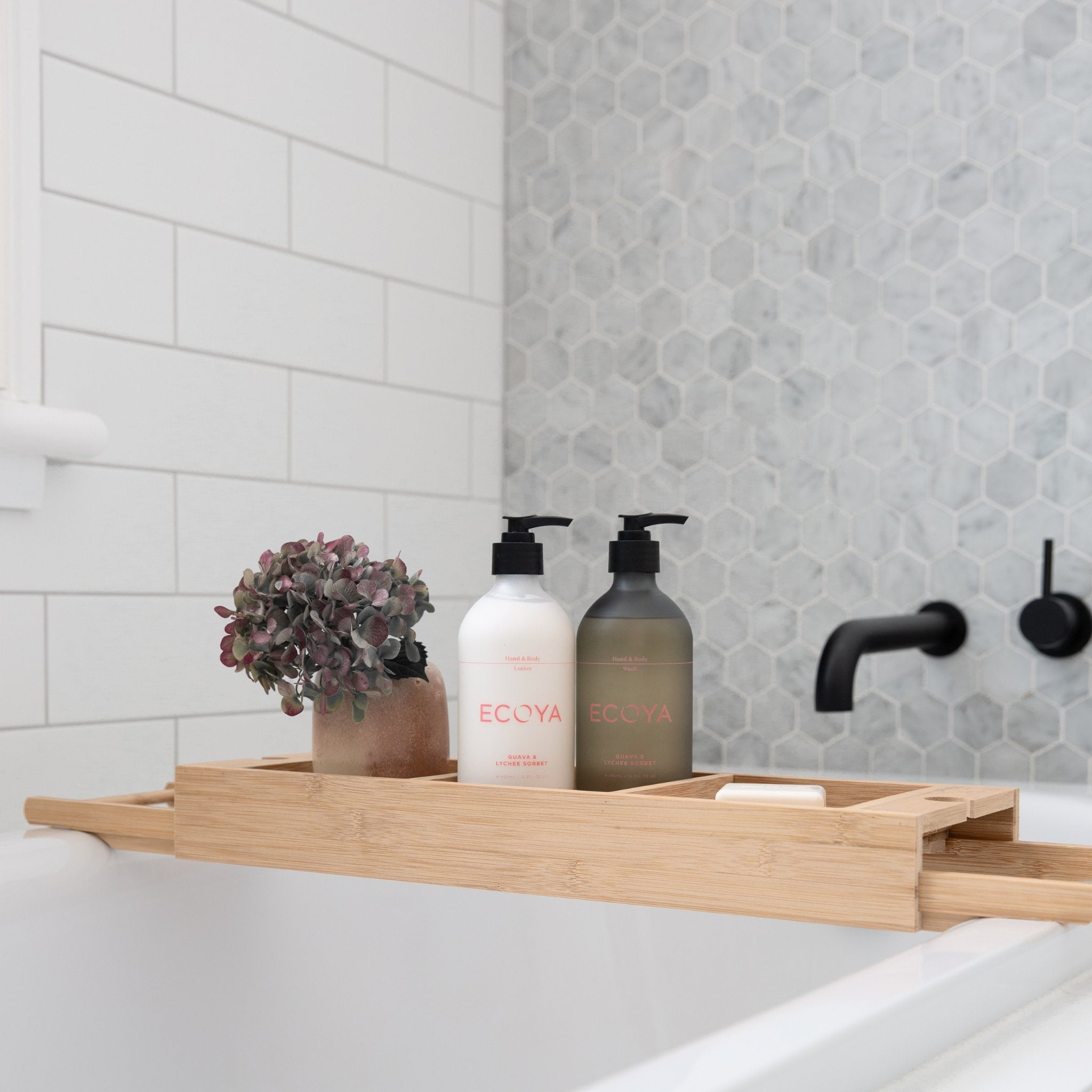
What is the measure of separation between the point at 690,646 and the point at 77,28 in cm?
98

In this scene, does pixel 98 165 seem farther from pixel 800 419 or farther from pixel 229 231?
pixel 800 419

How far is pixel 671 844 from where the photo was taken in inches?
32.7

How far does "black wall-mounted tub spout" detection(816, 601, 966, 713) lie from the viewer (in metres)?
1.28

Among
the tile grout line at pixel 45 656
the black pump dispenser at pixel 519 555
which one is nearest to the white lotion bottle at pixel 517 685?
the black pump dispenser at pixel 519 555

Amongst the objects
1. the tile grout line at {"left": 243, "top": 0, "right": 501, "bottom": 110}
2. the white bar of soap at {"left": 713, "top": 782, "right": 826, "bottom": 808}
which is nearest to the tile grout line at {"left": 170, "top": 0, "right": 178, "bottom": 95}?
the tile grout line at {"left": 243, "top": 0, "right": 501, "bottom": 110}

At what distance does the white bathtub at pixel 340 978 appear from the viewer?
1065mm

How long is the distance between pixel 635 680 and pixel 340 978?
0.47m

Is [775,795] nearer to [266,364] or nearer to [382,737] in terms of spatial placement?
[382,737]

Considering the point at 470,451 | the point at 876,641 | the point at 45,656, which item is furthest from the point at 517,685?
the point at 470,451

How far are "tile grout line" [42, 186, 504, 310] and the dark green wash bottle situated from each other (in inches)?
31.8

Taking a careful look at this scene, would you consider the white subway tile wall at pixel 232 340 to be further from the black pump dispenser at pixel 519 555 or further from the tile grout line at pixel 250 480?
the black pump dispenser at pixel 519 555

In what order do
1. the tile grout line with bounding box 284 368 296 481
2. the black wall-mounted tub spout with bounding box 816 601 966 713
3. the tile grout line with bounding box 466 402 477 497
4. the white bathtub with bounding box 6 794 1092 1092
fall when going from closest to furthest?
the white bathtub with bounding box 6 794 1092 1092 < the black wall-mounted tub spout with bounding box 816 601 966 713 < the tile grout line with bounding box 284 368 296 481 < the tile grout line with bounding box 466 402 477 497

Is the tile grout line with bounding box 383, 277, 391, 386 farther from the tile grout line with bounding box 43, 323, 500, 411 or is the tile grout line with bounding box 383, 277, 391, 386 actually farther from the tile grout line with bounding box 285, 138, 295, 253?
the tile grout line with bounding box 285, 138, 295, 253

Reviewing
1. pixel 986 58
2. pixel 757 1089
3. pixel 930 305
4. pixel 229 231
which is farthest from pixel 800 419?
pixel 757 1089
